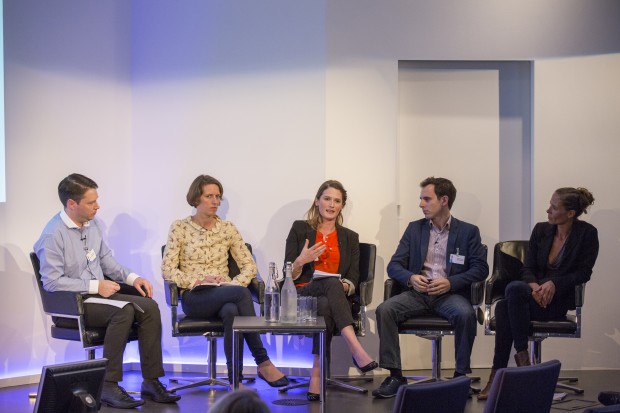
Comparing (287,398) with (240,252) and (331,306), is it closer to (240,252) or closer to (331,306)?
(331,306)

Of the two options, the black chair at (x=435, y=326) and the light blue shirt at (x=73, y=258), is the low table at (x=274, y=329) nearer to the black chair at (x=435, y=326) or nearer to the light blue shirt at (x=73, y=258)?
the black chair at (x=435, y=326)

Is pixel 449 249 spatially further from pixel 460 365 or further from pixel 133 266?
pixel 133 266

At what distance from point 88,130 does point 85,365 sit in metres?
3.59

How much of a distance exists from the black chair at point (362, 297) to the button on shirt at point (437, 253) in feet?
1.21

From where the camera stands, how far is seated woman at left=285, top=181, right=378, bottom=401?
5824 millimetres

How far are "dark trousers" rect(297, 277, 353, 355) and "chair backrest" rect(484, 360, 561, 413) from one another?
9.06 ft

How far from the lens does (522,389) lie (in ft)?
9.56

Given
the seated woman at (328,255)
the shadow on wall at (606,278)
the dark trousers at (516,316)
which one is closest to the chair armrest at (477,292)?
the dark trousers at (516,316)

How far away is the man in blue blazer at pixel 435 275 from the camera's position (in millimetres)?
5715

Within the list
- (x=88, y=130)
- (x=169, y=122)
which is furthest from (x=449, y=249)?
(x=88, y=130)

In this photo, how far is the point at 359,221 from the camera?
6.64 meters

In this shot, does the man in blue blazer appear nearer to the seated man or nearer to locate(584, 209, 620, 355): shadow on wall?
locate(584, 209, 620, 355): shadow on wall

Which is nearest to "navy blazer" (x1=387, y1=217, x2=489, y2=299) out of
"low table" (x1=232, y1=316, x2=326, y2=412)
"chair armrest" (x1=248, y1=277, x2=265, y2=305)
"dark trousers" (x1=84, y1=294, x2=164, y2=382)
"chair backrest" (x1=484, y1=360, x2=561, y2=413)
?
"chair armrest" (x1=248, y1=277, x2=265, y2=305)

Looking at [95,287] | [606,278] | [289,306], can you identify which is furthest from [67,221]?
[606,278]
